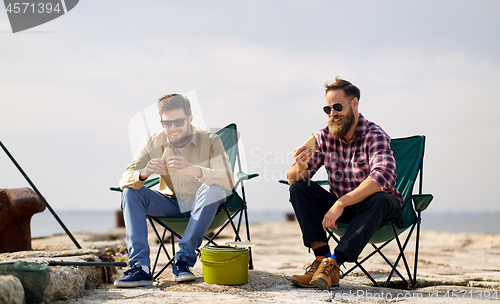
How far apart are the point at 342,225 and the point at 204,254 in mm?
795

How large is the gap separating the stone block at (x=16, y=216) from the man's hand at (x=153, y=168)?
45.4 inches

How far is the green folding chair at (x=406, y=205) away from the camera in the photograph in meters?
2.35

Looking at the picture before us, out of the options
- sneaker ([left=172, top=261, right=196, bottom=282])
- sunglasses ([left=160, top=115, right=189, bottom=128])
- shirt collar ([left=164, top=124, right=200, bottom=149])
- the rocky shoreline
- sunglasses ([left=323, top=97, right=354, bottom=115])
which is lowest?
the rocky shoreline

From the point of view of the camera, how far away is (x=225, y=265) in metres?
2.25

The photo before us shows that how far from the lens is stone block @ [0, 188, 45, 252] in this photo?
2980 millimetres

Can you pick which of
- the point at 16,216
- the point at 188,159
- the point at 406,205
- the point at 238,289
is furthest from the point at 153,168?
the point at 406,205

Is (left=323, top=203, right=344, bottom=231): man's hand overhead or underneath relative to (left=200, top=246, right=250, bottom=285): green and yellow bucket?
overhead

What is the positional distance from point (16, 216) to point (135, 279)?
54.3 inches

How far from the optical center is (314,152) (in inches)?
101

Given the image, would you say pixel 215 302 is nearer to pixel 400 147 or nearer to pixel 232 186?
pixel 232 186

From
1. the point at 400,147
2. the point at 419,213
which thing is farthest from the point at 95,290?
the point at 400,147

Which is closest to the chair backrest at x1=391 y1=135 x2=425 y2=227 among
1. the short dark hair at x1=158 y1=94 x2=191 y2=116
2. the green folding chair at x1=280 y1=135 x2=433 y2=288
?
the green folding chair at x1=280 y1=135 x2=433 y2=288

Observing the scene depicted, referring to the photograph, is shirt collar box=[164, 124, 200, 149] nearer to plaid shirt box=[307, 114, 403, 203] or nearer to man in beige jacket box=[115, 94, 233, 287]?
man in beige jacket box=[115, 94, 233, 287]

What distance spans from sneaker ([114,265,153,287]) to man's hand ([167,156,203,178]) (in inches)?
23.4
